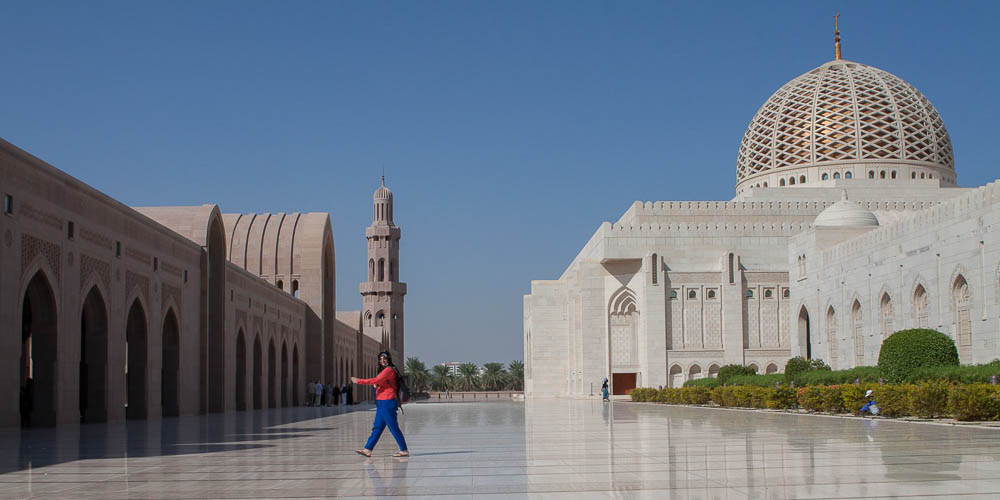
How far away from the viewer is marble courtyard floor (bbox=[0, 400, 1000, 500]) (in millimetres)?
6258

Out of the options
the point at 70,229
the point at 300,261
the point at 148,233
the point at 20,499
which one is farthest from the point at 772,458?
the point at 300,261

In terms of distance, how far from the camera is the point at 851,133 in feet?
141

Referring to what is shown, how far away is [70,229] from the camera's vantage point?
15406mm

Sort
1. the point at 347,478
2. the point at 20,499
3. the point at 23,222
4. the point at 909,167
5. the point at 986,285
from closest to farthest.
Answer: the point at 20,499, the point at 347,478, the point at 23,222, the point at 986,285, the point at 909,167

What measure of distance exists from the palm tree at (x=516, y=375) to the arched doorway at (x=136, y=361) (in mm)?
51045

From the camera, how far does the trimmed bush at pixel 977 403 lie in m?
13.1

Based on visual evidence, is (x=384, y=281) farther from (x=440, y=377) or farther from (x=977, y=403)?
(x=977, y=403)

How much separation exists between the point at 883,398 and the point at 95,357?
12.6 metres

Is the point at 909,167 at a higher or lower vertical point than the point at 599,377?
higher

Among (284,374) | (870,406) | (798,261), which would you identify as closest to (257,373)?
(284,374)

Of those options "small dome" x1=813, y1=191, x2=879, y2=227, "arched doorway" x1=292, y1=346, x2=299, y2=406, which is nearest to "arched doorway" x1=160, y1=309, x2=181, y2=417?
"arched doorway" x1=292, y1=346, x2=299, y2=406

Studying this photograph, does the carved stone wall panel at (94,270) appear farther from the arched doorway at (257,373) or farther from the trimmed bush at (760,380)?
the trimmed bush at (760,380)

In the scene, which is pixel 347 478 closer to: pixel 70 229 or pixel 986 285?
pixel 70 229

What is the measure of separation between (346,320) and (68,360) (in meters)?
34.8
